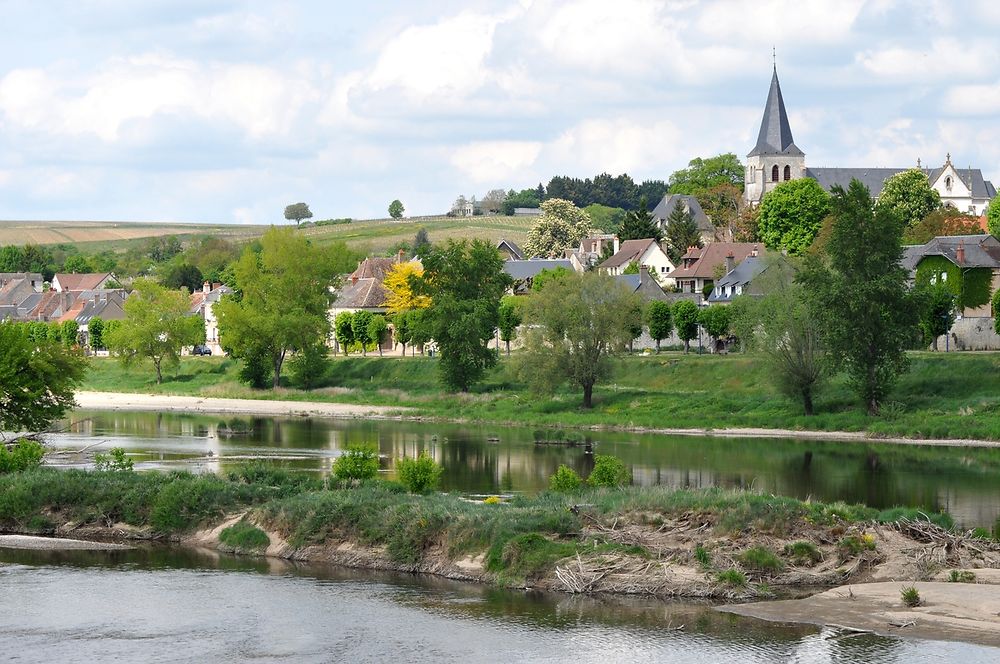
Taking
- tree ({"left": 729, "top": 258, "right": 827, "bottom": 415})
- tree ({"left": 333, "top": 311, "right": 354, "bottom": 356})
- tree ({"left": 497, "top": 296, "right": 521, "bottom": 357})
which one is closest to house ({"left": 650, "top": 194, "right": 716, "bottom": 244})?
tree ({"left": 333, "top": 311, "right": 354, "bottom": 356})

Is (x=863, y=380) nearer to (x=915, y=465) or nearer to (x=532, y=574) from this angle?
(x=915, y=465)

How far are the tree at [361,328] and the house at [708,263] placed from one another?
92.2 ft

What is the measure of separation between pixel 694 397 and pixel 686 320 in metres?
15.1

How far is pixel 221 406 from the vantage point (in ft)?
263

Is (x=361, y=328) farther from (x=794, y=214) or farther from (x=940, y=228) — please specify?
(x=940, y=228)

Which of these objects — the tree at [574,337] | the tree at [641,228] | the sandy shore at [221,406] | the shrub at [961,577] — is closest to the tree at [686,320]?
the tree at [574,337]

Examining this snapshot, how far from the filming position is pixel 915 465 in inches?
1934

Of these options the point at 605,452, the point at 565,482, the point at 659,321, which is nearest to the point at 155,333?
the point at 659,321

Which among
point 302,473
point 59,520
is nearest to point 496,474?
point 302,473

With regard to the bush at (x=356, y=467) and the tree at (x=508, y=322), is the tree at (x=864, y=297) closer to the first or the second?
the tree at (x=508, y=322)

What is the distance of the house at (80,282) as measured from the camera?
149625mm

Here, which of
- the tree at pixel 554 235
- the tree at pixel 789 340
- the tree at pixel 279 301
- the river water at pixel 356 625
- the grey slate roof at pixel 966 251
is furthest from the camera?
the tree at pixel 554 235

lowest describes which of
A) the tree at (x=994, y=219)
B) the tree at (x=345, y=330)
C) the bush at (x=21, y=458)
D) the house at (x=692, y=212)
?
the bush at (x=21, y=458)

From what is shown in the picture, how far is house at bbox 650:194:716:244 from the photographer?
459ft
